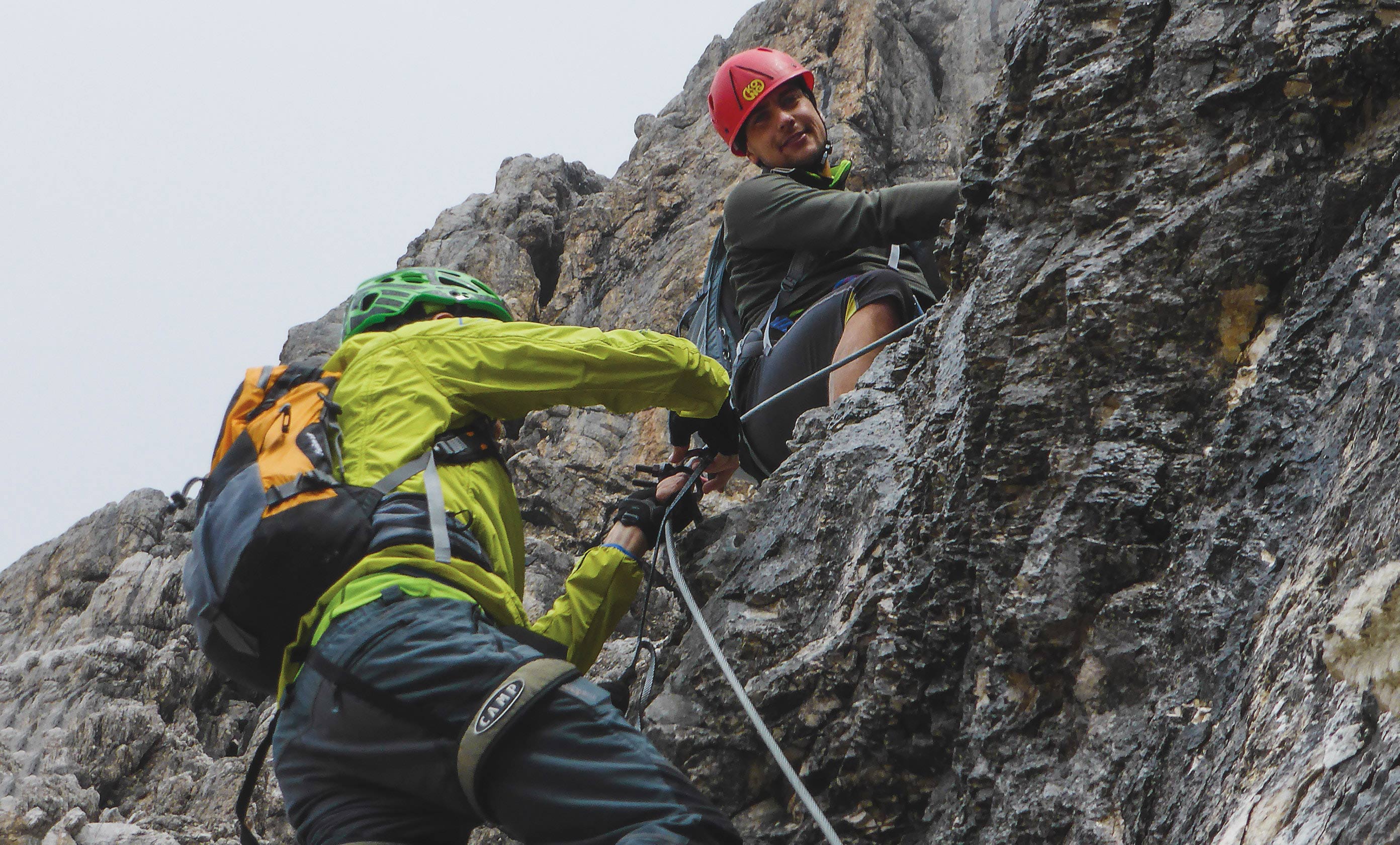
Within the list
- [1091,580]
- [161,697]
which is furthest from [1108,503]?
[161,697]

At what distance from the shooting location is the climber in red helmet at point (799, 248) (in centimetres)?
633

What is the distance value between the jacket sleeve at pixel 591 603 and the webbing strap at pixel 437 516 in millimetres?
1586

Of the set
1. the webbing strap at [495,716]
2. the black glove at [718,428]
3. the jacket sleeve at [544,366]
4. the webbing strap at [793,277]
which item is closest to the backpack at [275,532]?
the jacket sleeve at [544,366]

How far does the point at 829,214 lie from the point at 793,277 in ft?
1.73

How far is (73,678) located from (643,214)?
8.32 m

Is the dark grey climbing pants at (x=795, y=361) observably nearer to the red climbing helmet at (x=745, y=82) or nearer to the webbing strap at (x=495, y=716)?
the red climbing helmet at (x=745, y=82)

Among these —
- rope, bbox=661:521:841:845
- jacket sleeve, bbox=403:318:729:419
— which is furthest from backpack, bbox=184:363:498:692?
rope, bbox=661:521:841:845

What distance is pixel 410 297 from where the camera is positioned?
5.71 meters

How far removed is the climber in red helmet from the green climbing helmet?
173 centimetres

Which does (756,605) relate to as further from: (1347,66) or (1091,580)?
(1347,66)

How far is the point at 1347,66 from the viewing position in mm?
3660

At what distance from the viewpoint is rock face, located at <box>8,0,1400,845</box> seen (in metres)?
2.62

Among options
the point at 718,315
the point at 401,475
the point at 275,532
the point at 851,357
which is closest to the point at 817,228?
the point at 851,357

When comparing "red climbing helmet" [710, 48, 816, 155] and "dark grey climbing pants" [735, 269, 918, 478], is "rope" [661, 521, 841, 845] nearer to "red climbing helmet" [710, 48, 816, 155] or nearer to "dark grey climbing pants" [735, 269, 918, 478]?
"dark grey climbing pants" [735, 269, 918, 478]
